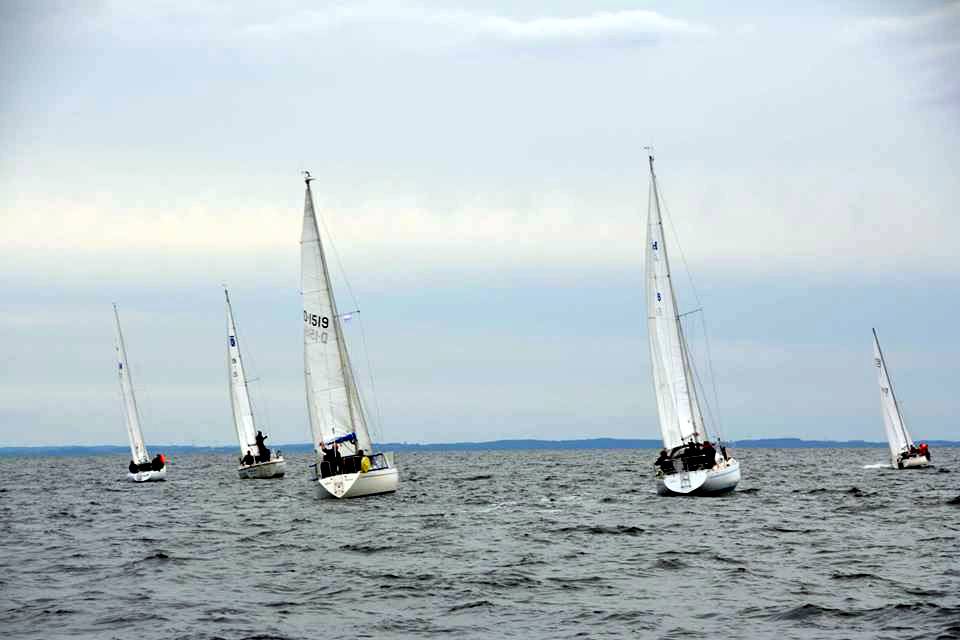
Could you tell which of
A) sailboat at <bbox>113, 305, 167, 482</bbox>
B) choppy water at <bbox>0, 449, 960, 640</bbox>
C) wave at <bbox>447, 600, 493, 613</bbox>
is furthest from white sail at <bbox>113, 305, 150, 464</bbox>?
wave at <bbox>447, 600, 493, 613</bbox>

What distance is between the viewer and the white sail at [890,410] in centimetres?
7294

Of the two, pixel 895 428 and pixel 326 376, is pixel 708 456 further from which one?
pixel 895 428

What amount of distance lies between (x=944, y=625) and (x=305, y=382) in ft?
107

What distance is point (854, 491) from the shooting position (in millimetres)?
51219

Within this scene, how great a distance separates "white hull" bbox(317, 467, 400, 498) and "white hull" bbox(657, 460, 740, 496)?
10781mm

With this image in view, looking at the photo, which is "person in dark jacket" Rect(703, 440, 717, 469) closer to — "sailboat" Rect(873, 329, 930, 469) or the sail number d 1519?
the sail number d 1519

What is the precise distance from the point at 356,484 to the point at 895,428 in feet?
139

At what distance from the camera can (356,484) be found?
44938 mm

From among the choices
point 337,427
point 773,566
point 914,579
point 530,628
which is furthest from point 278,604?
point 337,427

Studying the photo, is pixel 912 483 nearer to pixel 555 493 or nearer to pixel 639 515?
pixel 555 493

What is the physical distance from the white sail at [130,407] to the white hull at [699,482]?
44926 mm

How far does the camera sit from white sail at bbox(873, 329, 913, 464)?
72.9 metres

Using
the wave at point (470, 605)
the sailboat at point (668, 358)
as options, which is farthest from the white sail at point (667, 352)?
the wave at point (470, 605)

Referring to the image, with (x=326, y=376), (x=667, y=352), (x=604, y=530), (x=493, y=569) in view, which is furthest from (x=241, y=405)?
(x=493, y=569)
